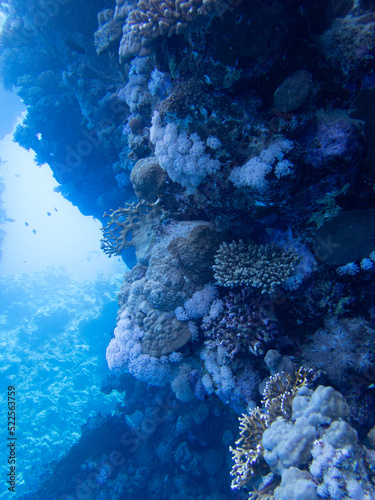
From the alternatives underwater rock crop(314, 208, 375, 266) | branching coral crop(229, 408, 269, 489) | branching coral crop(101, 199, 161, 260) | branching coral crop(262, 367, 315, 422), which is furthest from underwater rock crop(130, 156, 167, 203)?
branching coral crop(229, 408, 269, 489)

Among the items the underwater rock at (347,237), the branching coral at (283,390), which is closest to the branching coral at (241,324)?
the branching coral at (283,390)

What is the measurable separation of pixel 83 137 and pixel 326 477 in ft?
48.9

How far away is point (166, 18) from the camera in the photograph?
3.76 metres

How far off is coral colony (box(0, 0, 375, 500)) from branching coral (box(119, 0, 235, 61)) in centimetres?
3

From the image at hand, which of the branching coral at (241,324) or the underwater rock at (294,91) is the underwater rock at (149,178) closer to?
the underwater rock at (294,91)

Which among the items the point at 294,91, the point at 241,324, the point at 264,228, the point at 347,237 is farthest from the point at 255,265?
the point at 294,91

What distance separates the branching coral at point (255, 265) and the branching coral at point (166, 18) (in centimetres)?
350

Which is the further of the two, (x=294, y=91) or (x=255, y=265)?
(x=255, y=265)

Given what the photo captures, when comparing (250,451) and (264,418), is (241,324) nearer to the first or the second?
(264,418)

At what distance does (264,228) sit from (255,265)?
2.74ft

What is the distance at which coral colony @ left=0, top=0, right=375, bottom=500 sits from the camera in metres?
3.17

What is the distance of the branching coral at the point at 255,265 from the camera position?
13.1 feet

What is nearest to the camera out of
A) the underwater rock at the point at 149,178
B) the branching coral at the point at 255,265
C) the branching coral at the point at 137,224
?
the branching coral at the point at 255,265

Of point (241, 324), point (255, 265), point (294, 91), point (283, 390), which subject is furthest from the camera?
point (241, 324)
